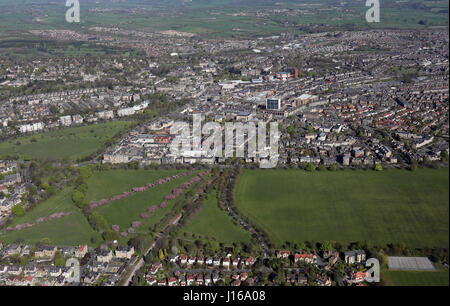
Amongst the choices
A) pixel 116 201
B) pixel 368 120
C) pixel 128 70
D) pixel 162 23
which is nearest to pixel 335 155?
pixel 368 120

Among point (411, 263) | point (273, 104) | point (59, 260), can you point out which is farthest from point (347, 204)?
point (273, 104)


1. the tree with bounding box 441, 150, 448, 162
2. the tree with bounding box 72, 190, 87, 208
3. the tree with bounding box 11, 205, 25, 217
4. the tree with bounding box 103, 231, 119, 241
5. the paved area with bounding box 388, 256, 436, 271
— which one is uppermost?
the tree with bounding box 441, 150, 448, 162

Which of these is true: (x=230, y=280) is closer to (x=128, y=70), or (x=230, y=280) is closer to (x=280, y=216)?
(x=280, y=216)

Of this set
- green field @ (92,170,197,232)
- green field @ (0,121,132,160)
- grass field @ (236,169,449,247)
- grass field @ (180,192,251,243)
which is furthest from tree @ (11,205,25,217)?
grass field @ (236,169,449,247)

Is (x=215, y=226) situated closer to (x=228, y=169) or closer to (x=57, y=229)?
(x=228, y=169)

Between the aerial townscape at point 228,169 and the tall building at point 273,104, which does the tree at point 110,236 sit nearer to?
the aerial townscape at point 228,169

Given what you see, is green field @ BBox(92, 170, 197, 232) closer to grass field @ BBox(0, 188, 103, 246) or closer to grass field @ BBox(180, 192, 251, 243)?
grass field @ BBox(0, 188, 103, 246)

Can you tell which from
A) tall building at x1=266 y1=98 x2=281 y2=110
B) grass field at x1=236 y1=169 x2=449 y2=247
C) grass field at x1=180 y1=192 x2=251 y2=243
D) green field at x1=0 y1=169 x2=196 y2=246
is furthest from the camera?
tall building at x1=266 y1=98 x2=281 y2=110
